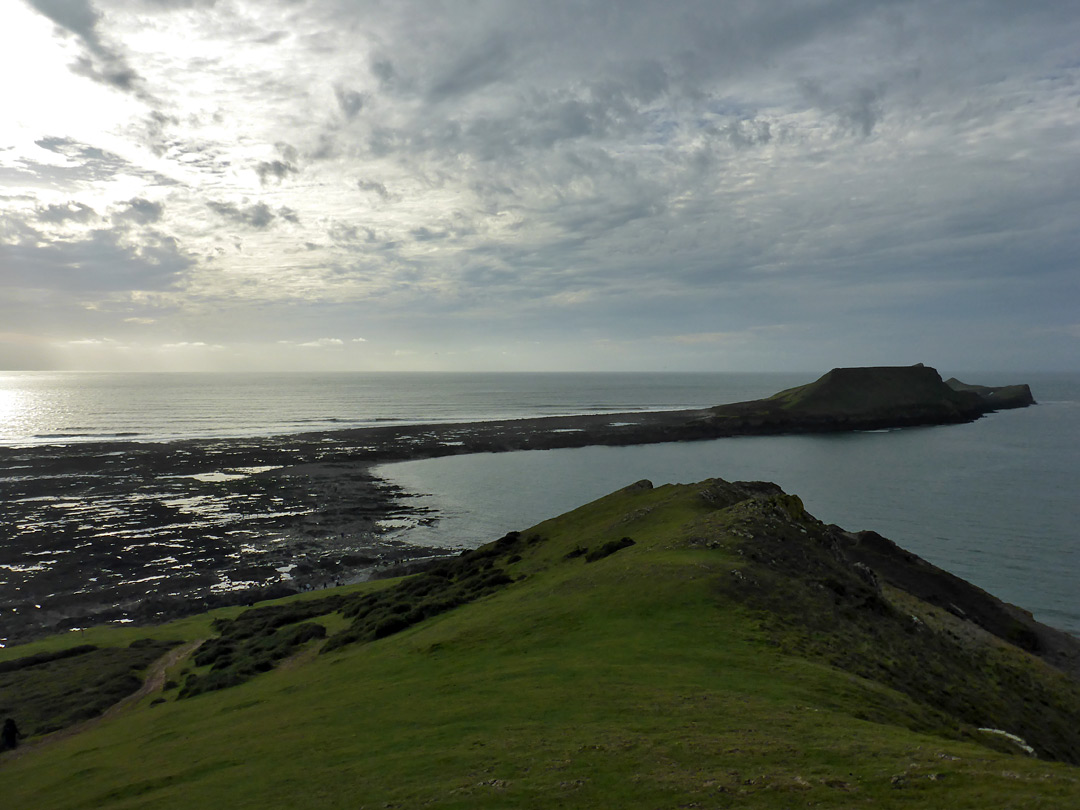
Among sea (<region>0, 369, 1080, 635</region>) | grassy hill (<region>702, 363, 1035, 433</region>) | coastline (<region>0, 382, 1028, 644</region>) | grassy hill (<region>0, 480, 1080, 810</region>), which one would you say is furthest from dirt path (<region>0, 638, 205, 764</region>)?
grassy hill (<region>702, 363, 1035, 433</region>)

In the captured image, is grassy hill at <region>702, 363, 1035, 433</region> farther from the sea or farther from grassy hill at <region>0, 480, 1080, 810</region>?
grassy hill at <region>0, 480, 1080, 810</region>

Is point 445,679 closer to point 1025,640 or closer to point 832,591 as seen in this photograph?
point 832,591

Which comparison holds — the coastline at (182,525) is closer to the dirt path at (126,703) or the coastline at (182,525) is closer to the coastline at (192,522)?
the coastline at (192,522)

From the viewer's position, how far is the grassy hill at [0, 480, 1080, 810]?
12234 millimetres

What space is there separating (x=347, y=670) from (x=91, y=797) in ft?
30.5

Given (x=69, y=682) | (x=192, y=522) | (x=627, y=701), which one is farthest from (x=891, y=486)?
(x=69, y=682)

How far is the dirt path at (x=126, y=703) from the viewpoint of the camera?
84.8 feet

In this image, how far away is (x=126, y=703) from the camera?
30391 mm

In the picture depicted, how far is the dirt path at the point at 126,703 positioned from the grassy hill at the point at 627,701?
35cm

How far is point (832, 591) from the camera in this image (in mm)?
25594

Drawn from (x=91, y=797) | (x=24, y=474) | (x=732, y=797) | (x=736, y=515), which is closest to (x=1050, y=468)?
(x=736, y=515)

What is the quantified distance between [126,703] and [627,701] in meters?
27.3

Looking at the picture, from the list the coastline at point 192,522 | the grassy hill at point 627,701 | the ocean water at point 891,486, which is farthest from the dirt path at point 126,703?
the ocean water at point 891,486

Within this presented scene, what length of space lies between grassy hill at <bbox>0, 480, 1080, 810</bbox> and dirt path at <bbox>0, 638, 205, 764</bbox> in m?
0.35
